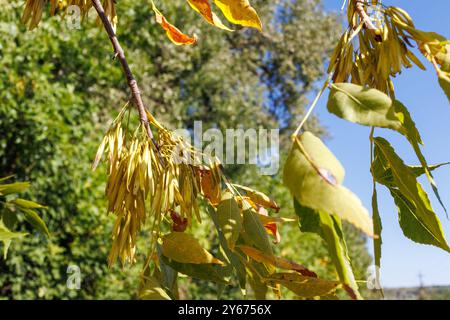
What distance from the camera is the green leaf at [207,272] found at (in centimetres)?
47

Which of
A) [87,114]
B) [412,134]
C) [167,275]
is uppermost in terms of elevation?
[87,114]

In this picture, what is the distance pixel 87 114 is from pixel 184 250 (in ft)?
9.97

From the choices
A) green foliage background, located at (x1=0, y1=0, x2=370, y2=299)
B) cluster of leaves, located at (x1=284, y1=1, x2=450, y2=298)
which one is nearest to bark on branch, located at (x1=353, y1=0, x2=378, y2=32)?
Result: cluster of leaves, located at (x1=284, y1=1, x2=450, y2=298)

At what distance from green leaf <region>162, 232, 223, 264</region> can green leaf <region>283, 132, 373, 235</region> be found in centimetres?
14

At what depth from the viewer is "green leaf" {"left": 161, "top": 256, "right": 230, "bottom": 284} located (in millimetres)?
471

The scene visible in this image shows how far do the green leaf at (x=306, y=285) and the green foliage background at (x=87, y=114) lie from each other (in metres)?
1.07

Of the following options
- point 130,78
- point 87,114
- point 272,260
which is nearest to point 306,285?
point 272,260

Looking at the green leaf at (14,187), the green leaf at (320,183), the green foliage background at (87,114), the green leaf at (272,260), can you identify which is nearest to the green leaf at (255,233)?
the green leaf at (272,260)

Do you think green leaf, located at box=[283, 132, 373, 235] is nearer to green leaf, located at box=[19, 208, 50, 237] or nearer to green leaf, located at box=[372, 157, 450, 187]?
green leaf, located at box=[372, 157, 450, 187]

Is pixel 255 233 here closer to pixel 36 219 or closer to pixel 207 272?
pixel 207 272

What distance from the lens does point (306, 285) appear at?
404mm
